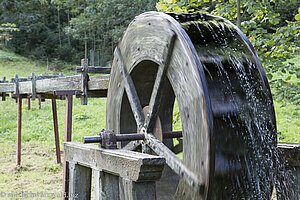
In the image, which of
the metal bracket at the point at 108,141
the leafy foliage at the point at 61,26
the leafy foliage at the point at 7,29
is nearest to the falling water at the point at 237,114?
the metal bracket at the point at 108,141

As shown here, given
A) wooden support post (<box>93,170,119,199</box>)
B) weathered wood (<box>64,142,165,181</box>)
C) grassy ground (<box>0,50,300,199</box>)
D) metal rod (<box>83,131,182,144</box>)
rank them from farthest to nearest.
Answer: grassy ground (<box>0,50,300,199</box>), metal rod (<box>83,131,182,144</box>), wooden support post (<box>93,170,119,199</box>), weathered wood (<box>64,142,165,181</box>)

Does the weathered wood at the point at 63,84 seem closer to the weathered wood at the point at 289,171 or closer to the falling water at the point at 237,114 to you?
the falling water at the point at 237,114

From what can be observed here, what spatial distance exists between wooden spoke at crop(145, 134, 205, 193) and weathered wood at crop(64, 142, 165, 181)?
644 millimetres

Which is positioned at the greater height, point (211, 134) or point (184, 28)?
point (184, 28)

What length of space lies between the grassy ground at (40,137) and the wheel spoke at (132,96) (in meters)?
2.90

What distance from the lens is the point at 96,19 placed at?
84.6ft

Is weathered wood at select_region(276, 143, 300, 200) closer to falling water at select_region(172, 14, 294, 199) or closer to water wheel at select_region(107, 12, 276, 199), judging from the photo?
falling water at select_region(172, 14, 294, 199)

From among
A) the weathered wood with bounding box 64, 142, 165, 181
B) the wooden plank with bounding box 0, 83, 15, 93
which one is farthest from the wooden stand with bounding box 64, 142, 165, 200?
the wooden plank with bounding box 0, 83, 15, 93

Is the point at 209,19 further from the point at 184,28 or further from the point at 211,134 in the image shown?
the point at 211,134

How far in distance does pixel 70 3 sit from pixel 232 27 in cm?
2653

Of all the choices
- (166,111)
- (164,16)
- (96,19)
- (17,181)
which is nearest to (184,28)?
(164,16)

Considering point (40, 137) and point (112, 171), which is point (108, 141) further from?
point (40, 137)

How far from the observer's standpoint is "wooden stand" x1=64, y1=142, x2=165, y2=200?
5.90 feet

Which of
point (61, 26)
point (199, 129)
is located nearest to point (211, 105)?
point (199, 129)
